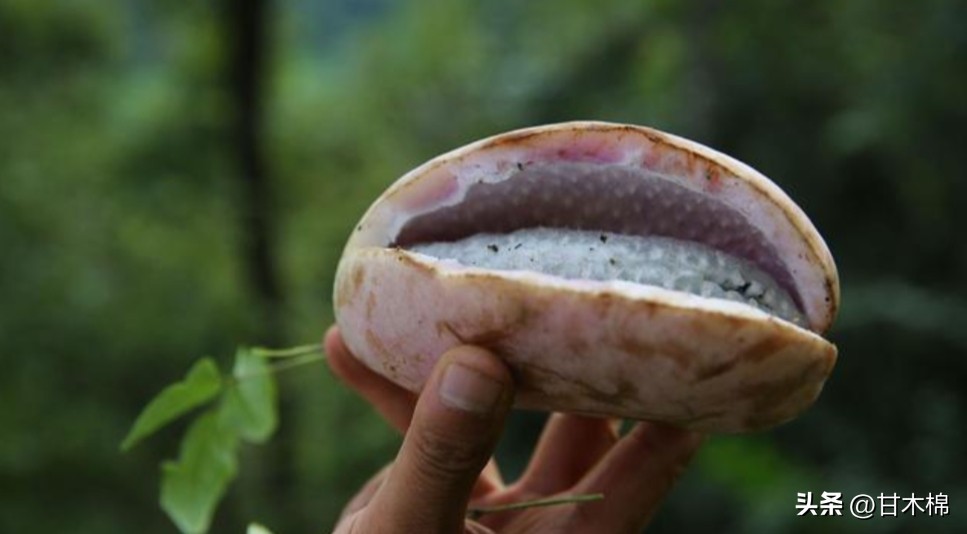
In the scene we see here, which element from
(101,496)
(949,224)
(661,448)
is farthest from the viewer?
(101,496)

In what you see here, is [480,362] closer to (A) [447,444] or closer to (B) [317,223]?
(A) [447,444]

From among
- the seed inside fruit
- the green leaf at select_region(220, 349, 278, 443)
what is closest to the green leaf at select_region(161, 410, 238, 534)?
the green leaf at select_region(220, 349, 278, 443)

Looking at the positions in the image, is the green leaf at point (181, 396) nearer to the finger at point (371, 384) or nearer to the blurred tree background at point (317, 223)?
the finger at point (371, 384)

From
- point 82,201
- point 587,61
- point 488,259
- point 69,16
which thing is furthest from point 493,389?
point 69,16

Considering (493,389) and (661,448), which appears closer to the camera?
(493,389)

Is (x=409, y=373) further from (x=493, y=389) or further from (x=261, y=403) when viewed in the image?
(x=261, y=403)

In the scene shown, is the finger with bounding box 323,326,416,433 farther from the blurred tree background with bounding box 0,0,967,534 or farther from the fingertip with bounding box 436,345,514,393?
the blurred tree background with bounding box 0,0,967,534
